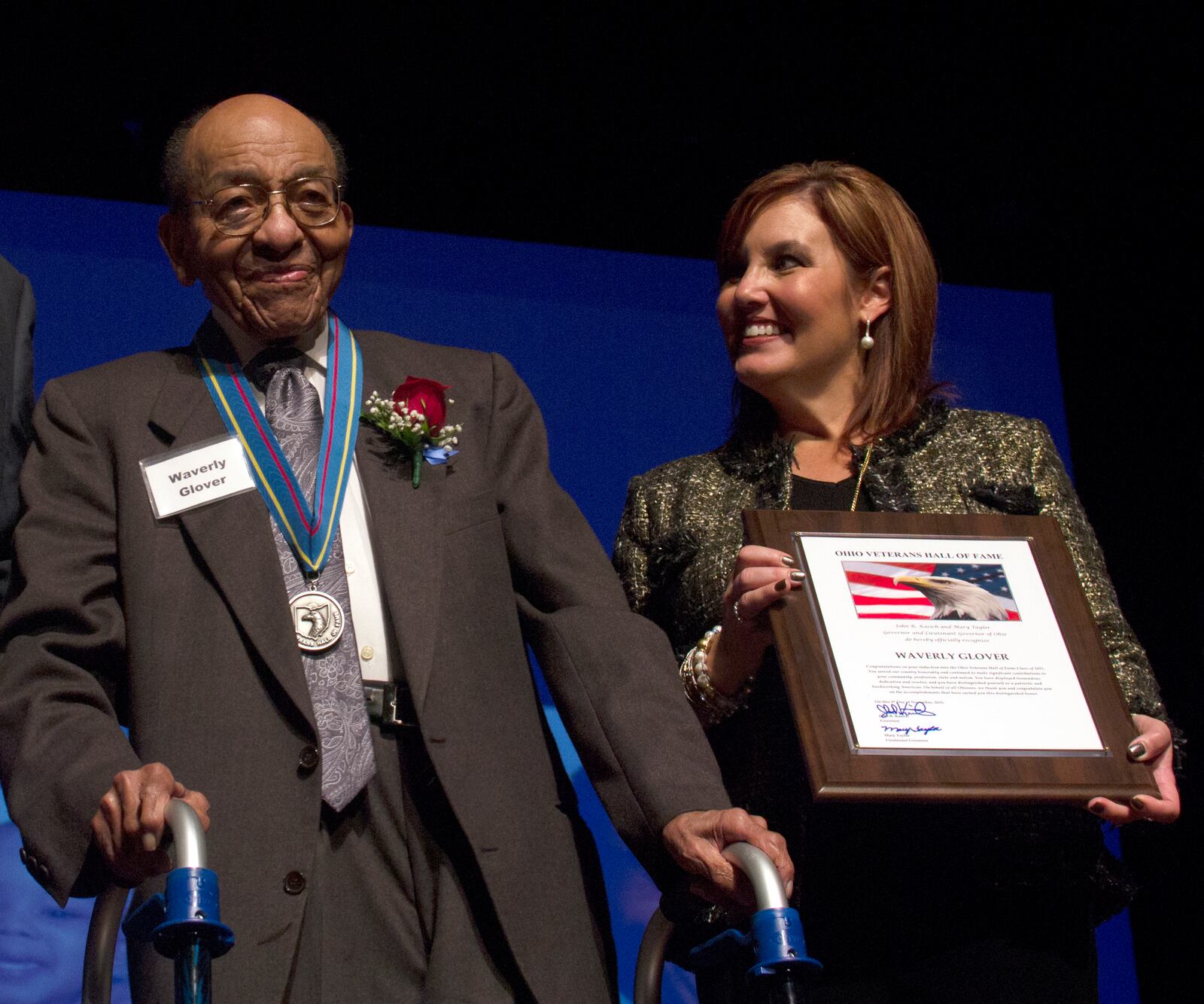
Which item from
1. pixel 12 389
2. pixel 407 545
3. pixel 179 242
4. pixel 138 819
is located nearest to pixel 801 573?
pixel 407 545

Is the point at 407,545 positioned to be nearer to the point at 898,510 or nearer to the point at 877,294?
the point at 898,510

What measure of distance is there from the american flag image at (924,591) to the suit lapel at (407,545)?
613 mm

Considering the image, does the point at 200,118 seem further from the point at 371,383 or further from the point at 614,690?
the point at 614,690

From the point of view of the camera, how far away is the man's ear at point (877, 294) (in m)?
2.69

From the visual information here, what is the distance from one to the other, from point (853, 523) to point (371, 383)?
780mm

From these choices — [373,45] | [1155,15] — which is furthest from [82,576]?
[1155,15]

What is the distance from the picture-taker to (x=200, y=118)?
235 centimetres

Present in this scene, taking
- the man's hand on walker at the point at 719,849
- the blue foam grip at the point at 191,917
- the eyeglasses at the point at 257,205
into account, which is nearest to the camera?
the blue foam grip at the point at 191,917

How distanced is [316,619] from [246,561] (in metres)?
0.13

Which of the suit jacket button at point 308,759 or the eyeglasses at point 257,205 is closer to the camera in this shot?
the suit jacket button at point 308,759

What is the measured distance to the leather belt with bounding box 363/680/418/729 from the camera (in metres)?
1.92

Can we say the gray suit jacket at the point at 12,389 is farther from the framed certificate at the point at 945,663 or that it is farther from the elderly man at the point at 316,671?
the framed certificate at the point at 945,663

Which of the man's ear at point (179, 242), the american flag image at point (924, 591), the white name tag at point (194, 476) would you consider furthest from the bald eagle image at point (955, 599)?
the man's ear at point (179, 242)

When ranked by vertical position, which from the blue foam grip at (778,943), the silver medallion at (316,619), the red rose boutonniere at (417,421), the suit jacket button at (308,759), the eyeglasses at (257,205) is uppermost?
the eyeglasses at (257,205)
